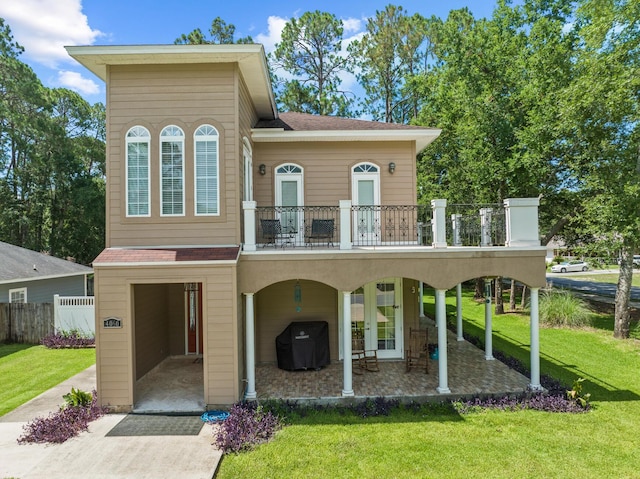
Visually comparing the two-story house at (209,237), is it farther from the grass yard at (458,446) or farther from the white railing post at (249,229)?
the grass yard at (458,446)

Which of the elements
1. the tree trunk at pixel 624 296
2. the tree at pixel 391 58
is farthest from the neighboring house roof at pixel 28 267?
the tree at pixel 391 58

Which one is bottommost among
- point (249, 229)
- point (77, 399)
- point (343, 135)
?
point (77, 399)

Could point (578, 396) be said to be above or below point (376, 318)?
below

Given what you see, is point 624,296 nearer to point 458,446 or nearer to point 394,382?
point 394,382

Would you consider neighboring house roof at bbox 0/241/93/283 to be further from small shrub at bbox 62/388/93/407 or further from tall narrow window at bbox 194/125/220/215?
tall narrow window at bbox 194/125/220/215

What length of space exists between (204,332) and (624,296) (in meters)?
14.3

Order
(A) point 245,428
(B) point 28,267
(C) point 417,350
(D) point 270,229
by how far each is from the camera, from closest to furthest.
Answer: (A) point 245,428
(D) point 270,229
(C) point 417,350
(B) point 28,267

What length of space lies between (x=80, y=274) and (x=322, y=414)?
15108 mm

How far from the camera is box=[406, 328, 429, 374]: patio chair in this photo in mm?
8961

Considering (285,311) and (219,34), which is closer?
(285,311)

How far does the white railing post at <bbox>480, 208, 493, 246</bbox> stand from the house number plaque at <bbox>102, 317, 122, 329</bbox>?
782cm

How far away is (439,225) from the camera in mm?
7742

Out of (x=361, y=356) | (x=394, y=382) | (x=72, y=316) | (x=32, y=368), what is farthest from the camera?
(x=72, y=316)

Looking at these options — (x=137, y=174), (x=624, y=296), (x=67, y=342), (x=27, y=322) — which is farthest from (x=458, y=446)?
(x=27, y=322)
